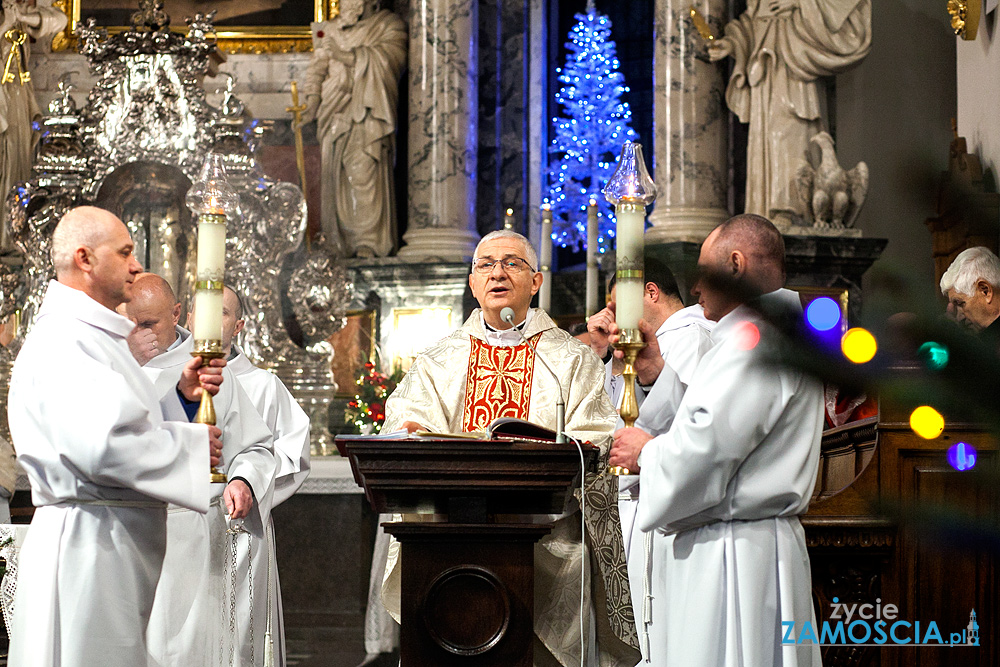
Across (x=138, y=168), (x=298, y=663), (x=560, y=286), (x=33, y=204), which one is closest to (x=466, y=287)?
(x=560, y=286)

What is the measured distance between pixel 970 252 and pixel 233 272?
554 cm

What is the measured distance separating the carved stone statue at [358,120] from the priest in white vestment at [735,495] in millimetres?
7112

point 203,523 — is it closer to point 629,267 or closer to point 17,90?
point 629,267

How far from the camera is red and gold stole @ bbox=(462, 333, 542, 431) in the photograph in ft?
14.3

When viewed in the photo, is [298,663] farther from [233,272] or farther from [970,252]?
[970,252]

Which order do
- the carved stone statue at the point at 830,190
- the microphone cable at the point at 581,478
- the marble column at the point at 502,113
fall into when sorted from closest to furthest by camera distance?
the microphone cable at the point at 581,478 → the carved stone statue at the point at 830,190 → the marble column at the point at 502,113

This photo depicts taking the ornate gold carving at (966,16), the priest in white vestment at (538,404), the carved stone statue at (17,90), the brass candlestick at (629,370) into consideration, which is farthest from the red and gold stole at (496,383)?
the carved stone statue at (17,90)

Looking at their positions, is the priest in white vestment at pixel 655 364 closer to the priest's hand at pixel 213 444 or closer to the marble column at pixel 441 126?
the priest's hand at pixel 213 444

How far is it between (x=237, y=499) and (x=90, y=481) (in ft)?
3.60

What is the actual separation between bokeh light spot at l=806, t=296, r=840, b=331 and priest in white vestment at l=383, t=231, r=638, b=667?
10.4 feet

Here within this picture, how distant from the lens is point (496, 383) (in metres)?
4.39

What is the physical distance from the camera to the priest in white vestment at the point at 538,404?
390 cm

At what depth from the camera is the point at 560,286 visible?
32.3 ft

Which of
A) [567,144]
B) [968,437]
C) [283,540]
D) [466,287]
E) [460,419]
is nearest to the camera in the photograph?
[968,437]
